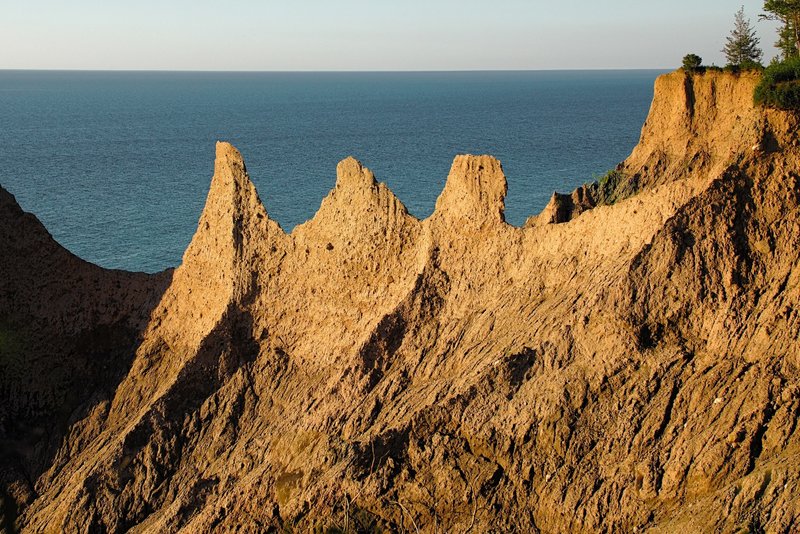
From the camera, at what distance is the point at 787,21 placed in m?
41.7

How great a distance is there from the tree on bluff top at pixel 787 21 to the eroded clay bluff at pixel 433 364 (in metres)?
4.60

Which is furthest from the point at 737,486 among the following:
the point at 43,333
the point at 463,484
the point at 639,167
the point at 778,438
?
the point at 43,333

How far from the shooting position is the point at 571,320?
28.8m

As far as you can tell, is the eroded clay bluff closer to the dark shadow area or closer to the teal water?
the dark shadow area

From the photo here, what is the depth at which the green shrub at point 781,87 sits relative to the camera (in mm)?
30562

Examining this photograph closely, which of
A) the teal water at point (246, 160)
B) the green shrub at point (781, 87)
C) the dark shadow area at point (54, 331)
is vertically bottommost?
the teal water at point (246, 160)

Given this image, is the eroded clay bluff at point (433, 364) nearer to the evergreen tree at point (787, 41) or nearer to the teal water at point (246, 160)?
the evergreen tree at point (787, 41)

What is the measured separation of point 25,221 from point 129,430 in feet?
30.9

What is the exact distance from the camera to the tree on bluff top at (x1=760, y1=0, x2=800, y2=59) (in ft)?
131

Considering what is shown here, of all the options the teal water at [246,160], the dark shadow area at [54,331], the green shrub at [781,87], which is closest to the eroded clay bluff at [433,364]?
the dark shadow area at [54,331]

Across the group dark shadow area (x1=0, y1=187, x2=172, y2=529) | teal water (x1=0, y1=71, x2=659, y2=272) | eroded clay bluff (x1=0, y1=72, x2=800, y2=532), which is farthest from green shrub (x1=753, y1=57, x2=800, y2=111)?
teal water (x1=0, y1=71, x2=659, y2=272)

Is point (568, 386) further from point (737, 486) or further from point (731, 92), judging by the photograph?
point (731, 92)

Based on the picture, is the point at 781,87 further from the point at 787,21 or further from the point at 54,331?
the point at 54,331

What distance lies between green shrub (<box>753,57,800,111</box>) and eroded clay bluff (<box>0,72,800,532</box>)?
0.67 meters
